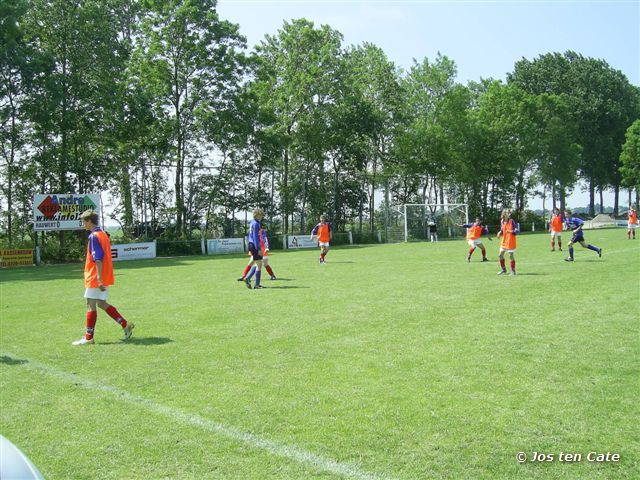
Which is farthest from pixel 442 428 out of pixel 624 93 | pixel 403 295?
pixel 624 93

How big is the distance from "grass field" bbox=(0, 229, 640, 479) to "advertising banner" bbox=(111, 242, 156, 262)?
19.4 m

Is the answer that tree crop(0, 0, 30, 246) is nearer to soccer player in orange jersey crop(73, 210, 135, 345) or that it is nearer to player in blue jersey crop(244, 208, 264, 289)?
player in blue jersey crop(244, 208, 264, 289)

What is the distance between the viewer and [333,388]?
5.68 m

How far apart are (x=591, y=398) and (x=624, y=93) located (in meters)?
79.4

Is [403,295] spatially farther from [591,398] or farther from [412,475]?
[412,475]

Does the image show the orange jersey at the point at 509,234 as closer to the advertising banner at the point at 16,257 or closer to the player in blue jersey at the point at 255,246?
the player in blue jersey at the point at 255,246

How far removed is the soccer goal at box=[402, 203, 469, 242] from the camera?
45469 mm

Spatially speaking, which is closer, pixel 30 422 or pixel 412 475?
pixel 412 475

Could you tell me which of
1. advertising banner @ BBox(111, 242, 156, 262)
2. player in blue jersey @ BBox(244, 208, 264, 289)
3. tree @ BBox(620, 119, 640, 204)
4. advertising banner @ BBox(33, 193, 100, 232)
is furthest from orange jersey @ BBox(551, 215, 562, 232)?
tree @ BBox(620, 119, 640, 204)

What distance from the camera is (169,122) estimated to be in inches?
1405

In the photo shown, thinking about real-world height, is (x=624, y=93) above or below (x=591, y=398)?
above

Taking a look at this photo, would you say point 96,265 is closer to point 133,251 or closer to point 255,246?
point 255,246

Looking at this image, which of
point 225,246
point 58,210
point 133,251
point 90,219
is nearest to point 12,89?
point 58,210

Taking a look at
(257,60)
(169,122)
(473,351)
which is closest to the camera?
(473,351)
